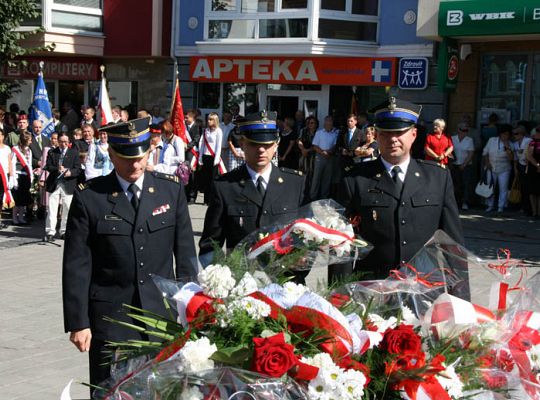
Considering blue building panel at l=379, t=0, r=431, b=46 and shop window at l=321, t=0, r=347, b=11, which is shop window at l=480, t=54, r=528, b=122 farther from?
shop window at l=321, t=0, r=347, b=11

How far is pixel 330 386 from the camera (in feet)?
8.04

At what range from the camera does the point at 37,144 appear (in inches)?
615

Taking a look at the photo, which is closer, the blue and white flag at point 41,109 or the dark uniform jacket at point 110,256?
the dark uniform jacket at point 110,256

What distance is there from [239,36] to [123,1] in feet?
14.0

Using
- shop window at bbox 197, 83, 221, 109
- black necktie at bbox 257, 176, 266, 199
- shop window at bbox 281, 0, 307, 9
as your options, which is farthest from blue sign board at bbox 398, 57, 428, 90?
black necktie at bbox 257, 176, 266, 199

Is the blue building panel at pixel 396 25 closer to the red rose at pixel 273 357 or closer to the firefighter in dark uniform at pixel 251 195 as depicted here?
the firefighter in dark uniform at pixel 251 195

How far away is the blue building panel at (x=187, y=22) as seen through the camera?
74.9 ft

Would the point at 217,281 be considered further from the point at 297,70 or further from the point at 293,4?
the point at 293,4

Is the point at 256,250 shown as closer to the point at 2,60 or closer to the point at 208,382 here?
the point at 208,382

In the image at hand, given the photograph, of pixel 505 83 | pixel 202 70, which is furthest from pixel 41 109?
pixel 505 83

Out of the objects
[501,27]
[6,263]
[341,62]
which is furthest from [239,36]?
[6,263]

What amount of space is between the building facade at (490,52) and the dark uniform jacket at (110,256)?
520 inches

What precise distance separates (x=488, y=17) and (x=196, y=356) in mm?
15543

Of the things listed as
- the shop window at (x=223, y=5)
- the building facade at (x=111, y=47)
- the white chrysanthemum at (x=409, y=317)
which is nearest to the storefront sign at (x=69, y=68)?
the building facade at (x=111, y=47)
